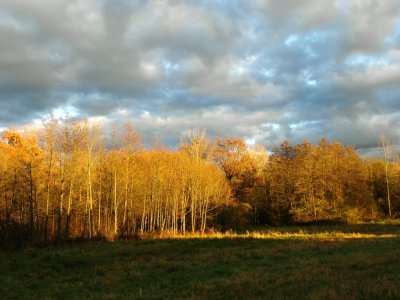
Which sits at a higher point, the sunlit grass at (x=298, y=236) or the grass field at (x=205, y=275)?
the grass field at (x=205, y=275)

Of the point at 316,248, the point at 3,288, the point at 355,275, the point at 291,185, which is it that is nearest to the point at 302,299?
the point at 355,275

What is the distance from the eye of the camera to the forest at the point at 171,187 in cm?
3064

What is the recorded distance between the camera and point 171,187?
1758 inches

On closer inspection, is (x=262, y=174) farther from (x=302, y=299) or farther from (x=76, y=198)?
(x=302, y=299)

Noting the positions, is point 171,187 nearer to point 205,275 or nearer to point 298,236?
point 298,236

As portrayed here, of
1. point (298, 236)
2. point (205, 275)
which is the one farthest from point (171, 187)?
point (205, 275)

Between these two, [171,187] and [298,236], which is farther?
[171,187]

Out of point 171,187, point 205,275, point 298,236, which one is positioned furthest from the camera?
point 171,187

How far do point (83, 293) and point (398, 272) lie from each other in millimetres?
10141

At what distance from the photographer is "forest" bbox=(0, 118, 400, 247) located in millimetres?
30641

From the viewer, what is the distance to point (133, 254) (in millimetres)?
22141

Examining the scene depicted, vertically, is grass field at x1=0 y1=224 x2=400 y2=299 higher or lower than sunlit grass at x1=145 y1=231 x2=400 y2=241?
higher

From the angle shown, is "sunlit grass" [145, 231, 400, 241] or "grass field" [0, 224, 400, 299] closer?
"grass field" [0, 224, 400, 299]

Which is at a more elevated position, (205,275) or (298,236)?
(205,275)
